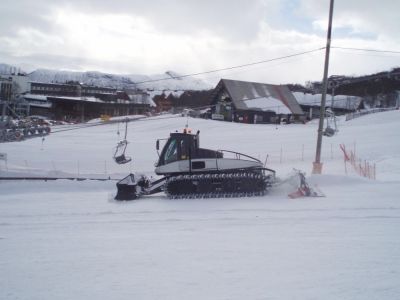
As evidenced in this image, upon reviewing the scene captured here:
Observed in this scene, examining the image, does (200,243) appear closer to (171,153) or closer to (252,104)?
(171,153)

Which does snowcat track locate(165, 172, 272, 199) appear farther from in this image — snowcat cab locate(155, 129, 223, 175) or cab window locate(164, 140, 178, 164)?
cab window locate(164, 140, 178, 164)

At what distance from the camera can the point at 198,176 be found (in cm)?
1482

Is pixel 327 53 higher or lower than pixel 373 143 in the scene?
higher

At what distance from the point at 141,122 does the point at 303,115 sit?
898 inches

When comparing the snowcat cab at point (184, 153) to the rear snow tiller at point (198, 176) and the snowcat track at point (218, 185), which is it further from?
the snowcat track at point (218, 185)

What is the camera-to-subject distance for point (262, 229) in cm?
942

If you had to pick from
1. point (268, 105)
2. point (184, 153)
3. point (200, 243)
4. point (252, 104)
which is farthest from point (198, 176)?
point (268, 105)

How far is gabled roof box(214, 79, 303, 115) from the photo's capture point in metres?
54.1

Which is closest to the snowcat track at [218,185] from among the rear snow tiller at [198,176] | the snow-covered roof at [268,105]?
the rear snow tiller at [198,176]

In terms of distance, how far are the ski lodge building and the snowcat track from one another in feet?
125

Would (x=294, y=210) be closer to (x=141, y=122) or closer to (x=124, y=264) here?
(x=124, y=264)

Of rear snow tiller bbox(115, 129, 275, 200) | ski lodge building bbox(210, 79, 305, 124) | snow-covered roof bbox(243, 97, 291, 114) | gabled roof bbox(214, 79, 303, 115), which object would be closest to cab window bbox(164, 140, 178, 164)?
rear snow tiller bbox(115, 129, 275, 200)

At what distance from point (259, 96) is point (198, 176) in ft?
141

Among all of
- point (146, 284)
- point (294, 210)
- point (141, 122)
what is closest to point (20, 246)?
point (146, 284)
